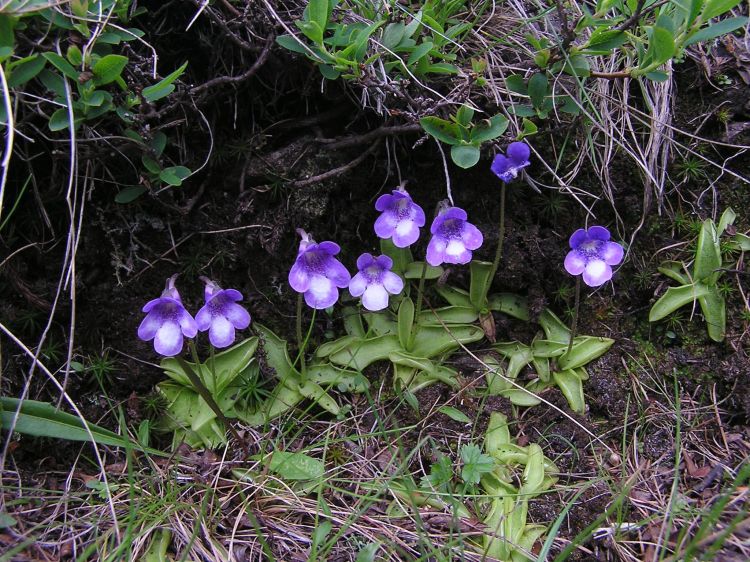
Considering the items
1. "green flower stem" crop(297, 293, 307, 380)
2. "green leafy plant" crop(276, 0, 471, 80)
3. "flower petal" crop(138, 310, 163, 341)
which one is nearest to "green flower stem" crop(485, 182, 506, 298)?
"green leafy plant" crop(276, 0, 471, 80)

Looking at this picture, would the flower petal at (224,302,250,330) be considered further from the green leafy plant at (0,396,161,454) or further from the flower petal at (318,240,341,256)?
the green leafy plant at (0,396,161,454)

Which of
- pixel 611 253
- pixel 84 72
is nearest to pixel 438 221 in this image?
pixel 611 253

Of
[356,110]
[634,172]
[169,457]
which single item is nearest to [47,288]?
[169,457]

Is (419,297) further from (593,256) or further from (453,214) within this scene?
(593,256)

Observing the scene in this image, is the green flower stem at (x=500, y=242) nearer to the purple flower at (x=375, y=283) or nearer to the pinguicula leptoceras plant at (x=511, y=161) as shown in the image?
the pinguicula leptoceras plant at (x=511, y=161)

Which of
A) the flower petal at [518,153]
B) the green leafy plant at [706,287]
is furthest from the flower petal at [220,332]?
the green leafy plant at [706,287]

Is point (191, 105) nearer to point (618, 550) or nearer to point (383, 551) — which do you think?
point (383, 551)
